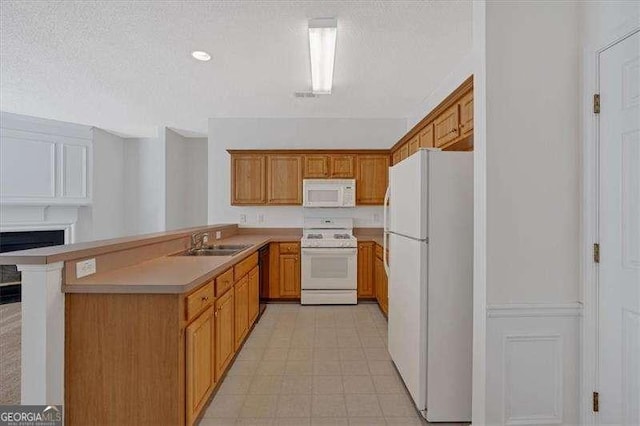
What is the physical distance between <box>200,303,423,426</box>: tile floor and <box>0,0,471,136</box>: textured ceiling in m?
2.80

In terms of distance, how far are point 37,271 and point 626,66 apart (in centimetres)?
294

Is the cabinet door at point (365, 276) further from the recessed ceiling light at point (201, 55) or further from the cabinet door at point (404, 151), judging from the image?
the recessed ceiling light at point (201, 55)

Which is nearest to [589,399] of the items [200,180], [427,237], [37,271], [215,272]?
[427,237]

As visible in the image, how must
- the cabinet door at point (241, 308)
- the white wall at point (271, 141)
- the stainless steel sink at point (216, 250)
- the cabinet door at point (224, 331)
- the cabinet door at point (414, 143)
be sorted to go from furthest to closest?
the white wall at point (271, 141) < the cabinet door at point (414, 143) < the stainless steel sink at point (216, 250) < the cabinet door at point (241, 308) < the cabinet door at point (224, 331)

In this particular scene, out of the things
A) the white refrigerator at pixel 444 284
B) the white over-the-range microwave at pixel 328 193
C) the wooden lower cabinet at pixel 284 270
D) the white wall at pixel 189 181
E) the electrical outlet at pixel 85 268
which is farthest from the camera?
the white wall at pixel 189 181

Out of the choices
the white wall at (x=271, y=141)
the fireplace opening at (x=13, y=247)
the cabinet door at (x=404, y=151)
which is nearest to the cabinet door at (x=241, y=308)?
the white wall at (x=271, y=141)

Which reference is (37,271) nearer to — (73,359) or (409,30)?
(73,359)

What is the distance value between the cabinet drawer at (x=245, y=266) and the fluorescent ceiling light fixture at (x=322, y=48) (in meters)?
1.97

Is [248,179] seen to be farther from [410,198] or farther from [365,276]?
[410,198]

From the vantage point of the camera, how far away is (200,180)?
6.61 metres

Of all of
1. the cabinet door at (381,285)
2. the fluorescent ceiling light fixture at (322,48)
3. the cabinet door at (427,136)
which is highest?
the fluorescent ceiling light fixture at (322,48)

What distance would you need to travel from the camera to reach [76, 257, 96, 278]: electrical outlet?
177 centimetres

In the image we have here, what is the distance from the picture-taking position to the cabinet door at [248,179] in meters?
4.84

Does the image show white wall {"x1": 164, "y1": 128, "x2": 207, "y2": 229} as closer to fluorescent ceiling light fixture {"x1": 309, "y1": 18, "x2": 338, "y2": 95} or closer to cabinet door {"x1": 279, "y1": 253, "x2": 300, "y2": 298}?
cabinet door {"x1": 279, "y1": 253, "x2": 300, "y2": 298}
